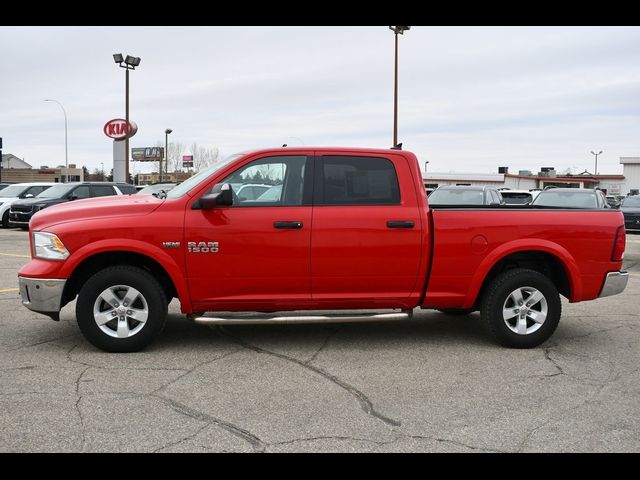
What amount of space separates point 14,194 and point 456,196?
15.6 meters

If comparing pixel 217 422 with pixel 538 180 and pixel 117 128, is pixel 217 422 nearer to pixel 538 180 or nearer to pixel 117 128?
pixel 117 128

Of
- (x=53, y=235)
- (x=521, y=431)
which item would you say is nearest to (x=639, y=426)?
(x=521, y=431)

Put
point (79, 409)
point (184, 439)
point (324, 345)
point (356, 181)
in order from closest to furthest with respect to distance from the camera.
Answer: point (184, 439), point (79, 409), point (356, 181), point (324, 345)

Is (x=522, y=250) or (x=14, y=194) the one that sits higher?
(x=14, y=194)

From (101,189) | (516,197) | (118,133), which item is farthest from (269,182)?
(118,133)

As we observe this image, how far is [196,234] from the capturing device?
228 inches

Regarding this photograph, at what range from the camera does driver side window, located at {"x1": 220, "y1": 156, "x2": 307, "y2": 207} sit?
6.00 meters

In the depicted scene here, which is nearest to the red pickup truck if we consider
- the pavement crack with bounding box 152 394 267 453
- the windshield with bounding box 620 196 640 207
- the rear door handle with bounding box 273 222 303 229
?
the rear door handle with bounding box 273 222 303 229

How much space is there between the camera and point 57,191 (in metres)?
21.6

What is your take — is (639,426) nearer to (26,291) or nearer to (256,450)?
(256,450)

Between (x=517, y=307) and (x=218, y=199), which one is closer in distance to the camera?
(x=218, y=199)

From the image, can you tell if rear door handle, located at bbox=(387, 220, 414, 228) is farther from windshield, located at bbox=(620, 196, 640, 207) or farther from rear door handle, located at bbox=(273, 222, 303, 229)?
windshield, located at bbox=(620, 196, 640, 207)
